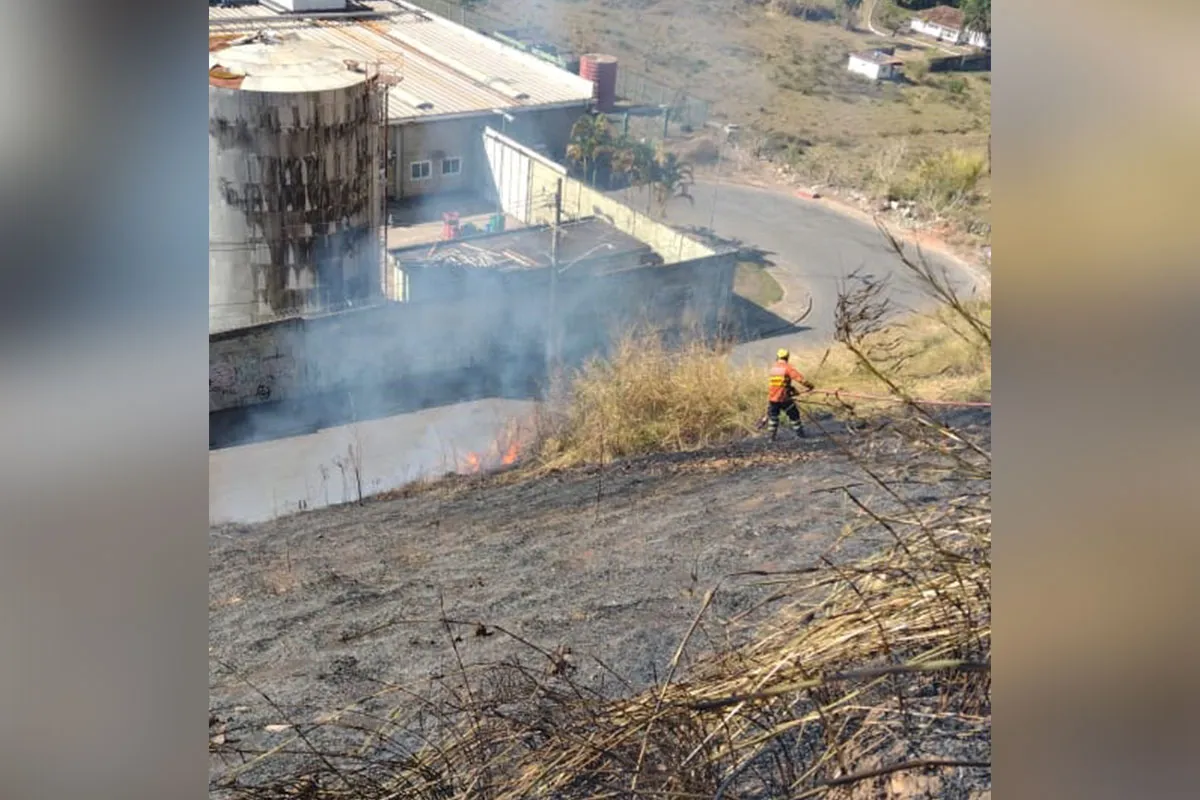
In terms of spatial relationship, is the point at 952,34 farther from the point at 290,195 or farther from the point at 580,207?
the point at 290,195

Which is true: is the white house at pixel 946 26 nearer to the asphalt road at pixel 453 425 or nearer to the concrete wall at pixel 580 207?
the asphalt road at pixel 453 425

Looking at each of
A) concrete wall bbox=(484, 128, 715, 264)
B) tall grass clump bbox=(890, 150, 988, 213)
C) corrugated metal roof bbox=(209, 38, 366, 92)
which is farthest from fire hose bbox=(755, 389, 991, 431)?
corrugated metal roof bbox=(209, 38, 366, 92)

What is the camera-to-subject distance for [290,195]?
14.1ft

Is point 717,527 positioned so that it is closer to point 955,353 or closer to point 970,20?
point 955,353

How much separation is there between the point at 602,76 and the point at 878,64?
967 millimetres

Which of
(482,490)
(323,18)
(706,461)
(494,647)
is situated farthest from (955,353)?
(323,18)

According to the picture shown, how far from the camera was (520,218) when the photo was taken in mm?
4426

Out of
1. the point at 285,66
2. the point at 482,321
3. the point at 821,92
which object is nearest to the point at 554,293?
the point at 482,321

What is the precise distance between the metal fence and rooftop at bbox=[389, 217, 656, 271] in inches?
19.4

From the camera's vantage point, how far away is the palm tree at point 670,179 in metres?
4.43

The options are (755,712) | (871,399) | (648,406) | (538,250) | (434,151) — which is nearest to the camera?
(755,712)

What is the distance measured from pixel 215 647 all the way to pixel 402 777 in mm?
562

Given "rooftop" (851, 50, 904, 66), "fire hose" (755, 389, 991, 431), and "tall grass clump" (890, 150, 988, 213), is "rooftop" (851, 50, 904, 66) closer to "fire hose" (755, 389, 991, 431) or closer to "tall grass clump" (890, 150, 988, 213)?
"tall grass clump" (890, 150, 988, 213)

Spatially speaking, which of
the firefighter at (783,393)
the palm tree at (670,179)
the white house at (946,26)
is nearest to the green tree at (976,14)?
the white house at (946,26)
